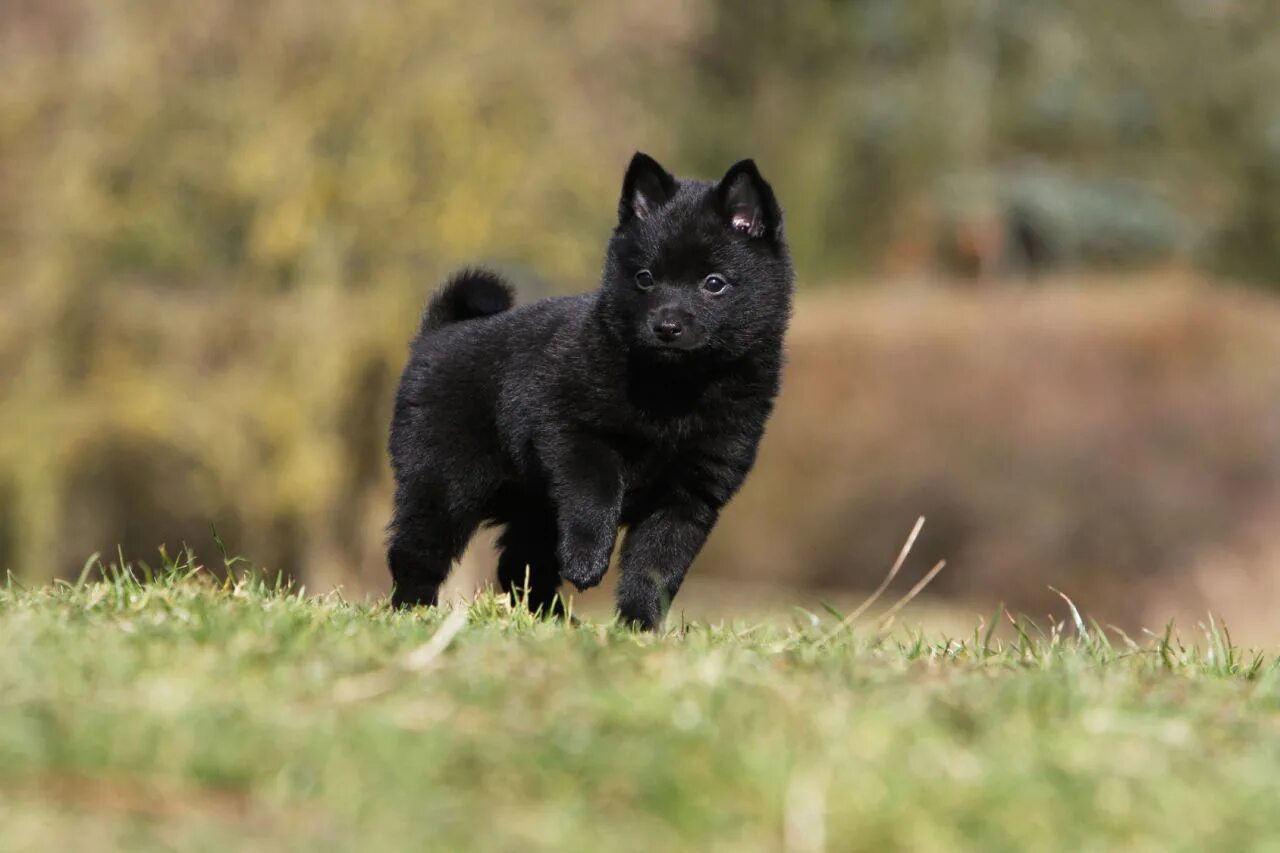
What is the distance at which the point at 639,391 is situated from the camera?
523 cm

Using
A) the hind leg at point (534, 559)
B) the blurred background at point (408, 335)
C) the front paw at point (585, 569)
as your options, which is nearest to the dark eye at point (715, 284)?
the front paw at point (585, 569)

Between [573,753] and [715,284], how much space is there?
8.17 ft

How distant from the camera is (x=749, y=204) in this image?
537 centimetres

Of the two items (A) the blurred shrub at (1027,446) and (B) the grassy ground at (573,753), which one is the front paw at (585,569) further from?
(A) the blurred shrub at (1027,446)

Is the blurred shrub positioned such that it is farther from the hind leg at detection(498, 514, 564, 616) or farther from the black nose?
the black nose

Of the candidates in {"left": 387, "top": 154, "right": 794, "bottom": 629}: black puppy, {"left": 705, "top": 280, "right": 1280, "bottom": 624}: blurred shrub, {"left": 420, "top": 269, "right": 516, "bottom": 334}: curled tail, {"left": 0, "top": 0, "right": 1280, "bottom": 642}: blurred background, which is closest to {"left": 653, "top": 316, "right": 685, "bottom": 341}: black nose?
{"left": 387, "top": 154, "right": 794, "bottom": 629}: black puppy

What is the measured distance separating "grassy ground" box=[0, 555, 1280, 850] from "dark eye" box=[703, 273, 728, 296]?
1742 millimetres

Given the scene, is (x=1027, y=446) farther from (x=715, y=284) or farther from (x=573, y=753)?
(x=573, y=753)

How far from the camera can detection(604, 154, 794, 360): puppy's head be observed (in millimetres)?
5242

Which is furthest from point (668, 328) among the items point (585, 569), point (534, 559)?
point (534, 559)

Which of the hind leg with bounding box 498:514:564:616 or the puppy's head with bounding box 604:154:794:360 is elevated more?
the puppy's head with bounding box 604:154:794:360

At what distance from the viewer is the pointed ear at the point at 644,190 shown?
17.7ft

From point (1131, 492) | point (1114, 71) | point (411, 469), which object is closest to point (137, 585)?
point (411, 469)

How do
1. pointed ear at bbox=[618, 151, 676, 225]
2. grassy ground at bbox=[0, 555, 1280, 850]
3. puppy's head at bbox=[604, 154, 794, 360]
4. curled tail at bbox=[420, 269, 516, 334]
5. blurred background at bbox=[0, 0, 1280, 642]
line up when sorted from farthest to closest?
blurred background at bbox=[0, 0, 1280, 642] < curled tail at bbox=[420, 269, 516, 334] < pointed ear at bbox=[618, 151, 676, 225] < puppy's head at bbox=[604, 154, 794, 360] < grassy ground at bbox=[0, 555, 1280, 850]
